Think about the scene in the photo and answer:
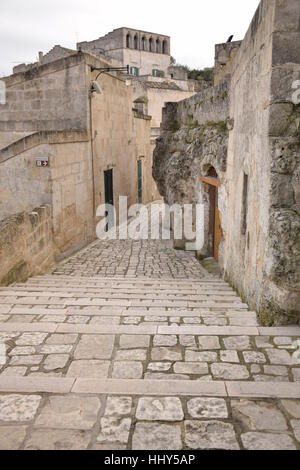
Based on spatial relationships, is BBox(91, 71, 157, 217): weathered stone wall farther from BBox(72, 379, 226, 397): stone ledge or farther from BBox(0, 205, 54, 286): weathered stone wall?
BBox(72, 379, 226, 397): stone ledge

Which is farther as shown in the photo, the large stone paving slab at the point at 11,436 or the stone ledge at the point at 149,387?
the stone ledge at the point at 149,387

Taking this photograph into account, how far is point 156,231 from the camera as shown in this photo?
14.4 metres

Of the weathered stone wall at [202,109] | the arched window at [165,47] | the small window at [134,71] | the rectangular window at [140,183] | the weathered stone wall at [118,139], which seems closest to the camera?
the weathered stone wall at [202,109]

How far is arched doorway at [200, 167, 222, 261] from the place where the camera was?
32.0 ft

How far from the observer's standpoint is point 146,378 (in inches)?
124

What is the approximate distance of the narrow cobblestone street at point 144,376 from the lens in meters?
2.53

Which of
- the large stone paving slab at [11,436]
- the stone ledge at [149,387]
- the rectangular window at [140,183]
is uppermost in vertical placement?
the rectangular window at [140,183]

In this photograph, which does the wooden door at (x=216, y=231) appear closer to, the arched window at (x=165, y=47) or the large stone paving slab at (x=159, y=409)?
the large stone paving slab at (x=159, y=409)

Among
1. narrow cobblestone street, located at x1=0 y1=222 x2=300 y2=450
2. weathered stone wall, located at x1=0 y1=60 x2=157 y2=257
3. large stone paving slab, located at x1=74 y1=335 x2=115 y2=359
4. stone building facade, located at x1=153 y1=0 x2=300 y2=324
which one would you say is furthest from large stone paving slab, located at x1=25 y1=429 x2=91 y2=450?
weathered stone wall, located at x1=0 y1=60 x2=157 y2=257

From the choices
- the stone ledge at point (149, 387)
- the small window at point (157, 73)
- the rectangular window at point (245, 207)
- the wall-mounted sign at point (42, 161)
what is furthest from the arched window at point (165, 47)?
the stone ledge at point (149, 387)

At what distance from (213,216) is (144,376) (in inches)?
291

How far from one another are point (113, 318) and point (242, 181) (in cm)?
295

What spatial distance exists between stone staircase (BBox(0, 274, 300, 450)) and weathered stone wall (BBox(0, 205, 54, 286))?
5.80ft
